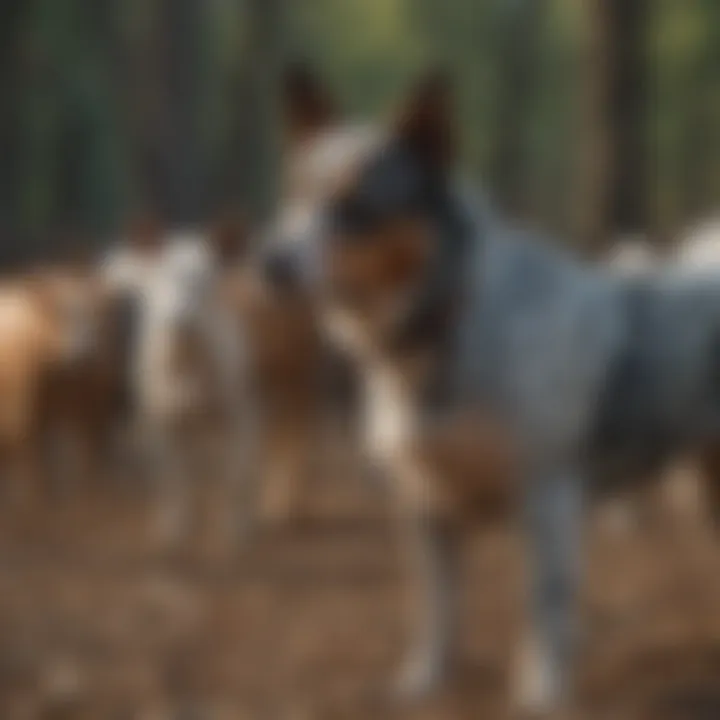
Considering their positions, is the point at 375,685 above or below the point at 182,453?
below

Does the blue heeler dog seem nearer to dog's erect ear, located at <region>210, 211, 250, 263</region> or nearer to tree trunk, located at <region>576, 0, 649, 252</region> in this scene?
dog's erect ear, located at <region>210, 211, 250, 263</region>

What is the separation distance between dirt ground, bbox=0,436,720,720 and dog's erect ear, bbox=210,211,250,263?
609mm

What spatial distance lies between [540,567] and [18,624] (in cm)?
96

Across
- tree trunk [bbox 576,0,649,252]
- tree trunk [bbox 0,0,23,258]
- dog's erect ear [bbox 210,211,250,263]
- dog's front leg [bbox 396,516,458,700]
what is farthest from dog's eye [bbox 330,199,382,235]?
tree trunk [bbox 0,0,23,258]

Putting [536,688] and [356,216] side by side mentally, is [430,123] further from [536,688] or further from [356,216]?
[536,688]

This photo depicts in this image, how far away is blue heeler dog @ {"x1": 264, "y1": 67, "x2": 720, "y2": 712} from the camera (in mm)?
1904

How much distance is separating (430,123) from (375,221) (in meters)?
0.14

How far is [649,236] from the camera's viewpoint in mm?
3498

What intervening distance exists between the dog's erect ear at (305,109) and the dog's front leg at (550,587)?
571mm

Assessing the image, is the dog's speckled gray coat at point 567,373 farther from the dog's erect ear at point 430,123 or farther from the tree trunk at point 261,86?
the tree trunk at point 261,86

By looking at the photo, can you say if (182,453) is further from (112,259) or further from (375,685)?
(375,685)

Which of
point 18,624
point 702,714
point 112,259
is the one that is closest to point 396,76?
point 112,259

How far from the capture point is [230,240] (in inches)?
119

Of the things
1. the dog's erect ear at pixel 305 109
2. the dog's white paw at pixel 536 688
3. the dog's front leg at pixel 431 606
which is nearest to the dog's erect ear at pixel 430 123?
the dog's erect ear at pixel 305 109
